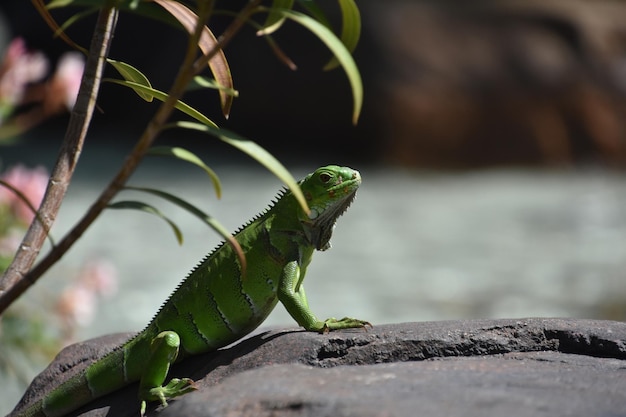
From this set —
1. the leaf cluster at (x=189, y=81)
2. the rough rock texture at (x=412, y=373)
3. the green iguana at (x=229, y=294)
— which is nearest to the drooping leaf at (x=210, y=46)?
the leaf cluster at (x=189, y=81)

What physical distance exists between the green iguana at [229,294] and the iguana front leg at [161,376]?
0.25 feet

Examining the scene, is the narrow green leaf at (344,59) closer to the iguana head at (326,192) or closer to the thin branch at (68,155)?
the thin branch at (68,155)

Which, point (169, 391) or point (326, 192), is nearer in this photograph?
point (169, 391)

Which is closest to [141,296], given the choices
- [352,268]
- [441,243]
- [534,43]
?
[352,268]

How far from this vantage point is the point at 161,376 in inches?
101

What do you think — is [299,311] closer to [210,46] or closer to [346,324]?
[346,324]

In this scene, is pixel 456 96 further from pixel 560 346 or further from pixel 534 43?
pixel 560 346

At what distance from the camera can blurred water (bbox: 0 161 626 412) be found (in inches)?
265

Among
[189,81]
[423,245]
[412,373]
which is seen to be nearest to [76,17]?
[189,81]

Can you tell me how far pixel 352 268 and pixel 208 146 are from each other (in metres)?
5.18

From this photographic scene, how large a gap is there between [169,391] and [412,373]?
0.67 metres

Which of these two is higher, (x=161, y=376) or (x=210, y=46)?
(x=210, y=46)

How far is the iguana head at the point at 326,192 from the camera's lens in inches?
110

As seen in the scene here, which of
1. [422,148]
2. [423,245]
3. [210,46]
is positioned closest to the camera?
[210,46]
